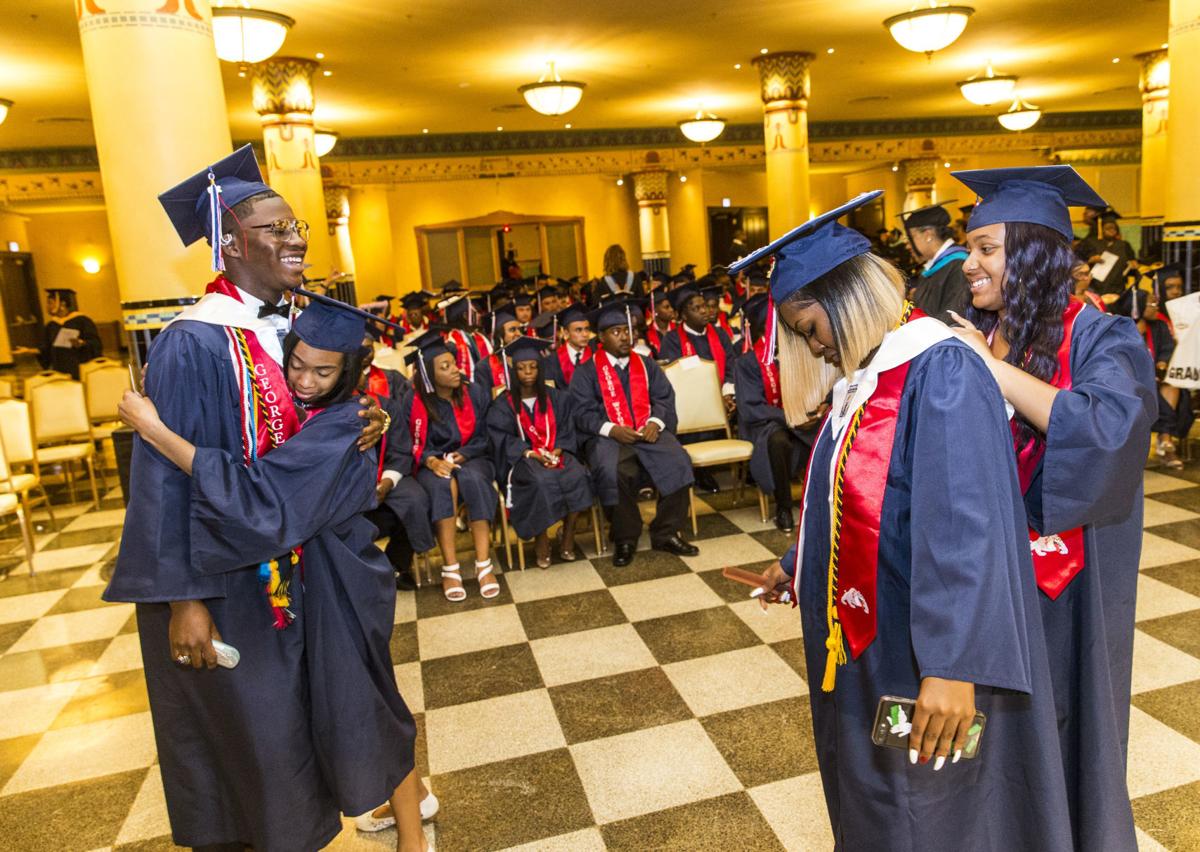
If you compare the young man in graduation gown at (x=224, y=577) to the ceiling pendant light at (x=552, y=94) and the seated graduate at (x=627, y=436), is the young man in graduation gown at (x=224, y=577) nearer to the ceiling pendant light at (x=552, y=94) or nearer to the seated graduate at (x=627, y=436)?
the seated graduate at (x=627, y=436)

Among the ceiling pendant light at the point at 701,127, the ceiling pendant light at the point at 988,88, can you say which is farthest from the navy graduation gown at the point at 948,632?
the ceiling pendant light at the point at 701,127

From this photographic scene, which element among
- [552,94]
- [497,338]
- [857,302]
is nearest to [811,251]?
[857,302]

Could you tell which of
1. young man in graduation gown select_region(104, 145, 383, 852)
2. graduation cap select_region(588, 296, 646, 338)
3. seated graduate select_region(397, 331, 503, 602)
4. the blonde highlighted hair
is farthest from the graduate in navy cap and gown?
graduation cap select_region(588, 296, 646, 338)

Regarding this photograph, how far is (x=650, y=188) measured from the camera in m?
19.3

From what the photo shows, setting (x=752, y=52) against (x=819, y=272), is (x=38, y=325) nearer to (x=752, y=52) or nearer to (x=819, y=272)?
(x=752, y=52)

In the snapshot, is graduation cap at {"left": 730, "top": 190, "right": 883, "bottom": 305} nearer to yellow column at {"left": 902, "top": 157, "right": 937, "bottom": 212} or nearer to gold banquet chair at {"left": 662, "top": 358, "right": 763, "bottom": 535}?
gold banquet chair at {"left": 662, "top": 358, "right": 763, "bottom": 535}

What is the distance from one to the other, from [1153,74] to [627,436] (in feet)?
Result: 42.2

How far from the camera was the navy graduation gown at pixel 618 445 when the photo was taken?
16.0 ft

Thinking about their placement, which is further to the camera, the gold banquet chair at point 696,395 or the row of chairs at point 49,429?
the gold banquet chair at point 696,395

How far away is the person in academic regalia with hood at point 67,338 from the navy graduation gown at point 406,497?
804 centimetres

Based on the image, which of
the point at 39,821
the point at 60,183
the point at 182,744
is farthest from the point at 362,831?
the point at 60,183

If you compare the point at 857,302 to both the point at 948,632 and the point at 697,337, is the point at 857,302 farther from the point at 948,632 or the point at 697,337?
the point at 697,337

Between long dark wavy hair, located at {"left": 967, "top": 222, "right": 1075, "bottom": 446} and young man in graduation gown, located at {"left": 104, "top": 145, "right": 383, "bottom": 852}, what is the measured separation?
60.6 inches

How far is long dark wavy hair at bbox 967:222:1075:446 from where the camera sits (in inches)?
73.6
